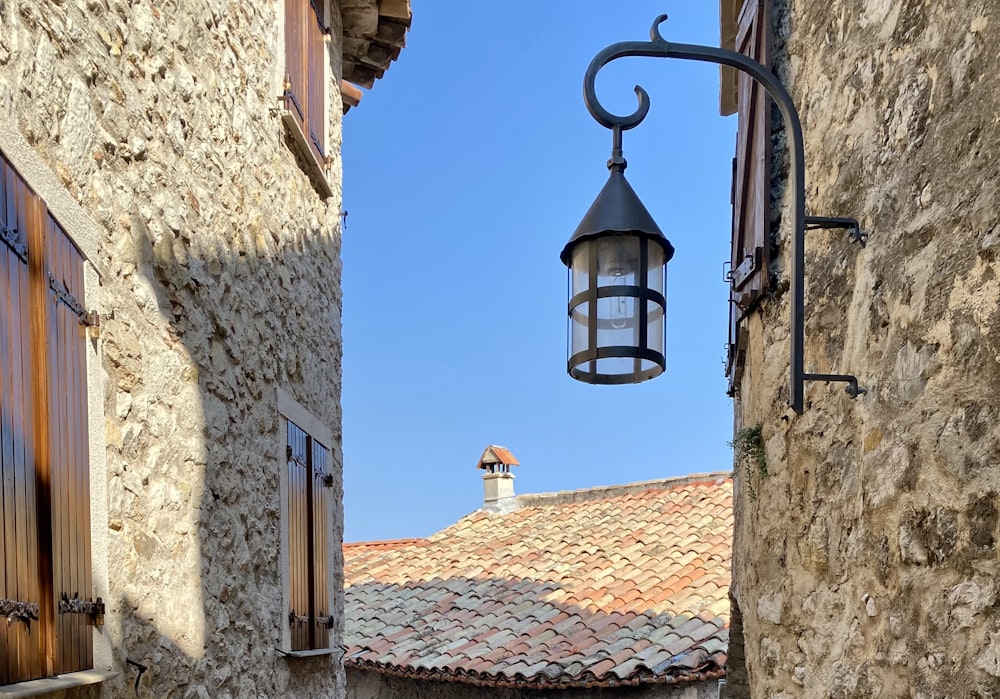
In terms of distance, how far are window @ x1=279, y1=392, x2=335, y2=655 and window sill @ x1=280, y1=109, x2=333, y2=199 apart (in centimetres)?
136

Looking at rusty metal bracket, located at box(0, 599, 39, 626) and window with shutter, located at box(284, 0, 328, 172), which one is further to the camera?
window with shutter, located at box(284, 0, 328, 172)

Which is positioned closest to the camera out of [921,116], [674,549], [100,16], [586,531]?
[921,116]

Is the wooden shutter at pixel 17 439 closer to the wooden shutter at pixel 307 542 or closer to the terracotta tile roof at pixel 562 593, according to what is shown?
the wooden shutter at pixel 307 542

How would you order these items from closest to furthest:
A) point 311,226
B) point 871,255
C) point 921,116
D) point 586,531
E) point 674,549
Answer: point 921,116
point 871,255
point 311,226
point 674,549
point 586,531

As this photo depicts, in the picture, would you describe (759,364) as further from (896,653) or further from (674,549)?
(674,549)

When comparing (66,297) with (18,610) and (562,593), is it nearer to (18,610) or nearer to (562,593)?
(18,610)

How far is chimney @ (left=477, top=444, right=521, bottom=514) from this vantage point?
13.1m

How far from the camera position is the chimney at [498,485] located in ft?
43.1

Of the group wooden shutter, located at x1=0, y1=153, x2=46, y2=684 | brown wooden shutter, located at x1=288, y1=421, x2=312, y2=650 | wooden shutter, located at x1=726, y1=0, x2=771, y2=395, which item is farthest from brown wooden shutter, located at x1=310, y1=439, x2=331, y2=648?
wooden shutter, located at x1=0, y1=153, x2=46, y2=684

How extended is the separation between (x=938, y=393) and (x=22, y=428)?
2134mm

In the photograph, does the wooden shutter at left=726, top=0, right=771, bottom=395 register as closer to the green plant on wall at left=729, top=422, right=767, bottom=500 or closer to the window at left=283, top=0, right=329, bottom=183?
the green plant on wall at left=729, top=422, right=767, bottom=500

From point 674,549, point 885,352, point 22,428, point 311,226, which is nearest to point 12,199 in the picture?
point 22,428

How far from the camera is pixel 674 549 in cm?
969

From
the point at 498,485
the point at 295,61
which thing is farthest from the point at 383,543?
the point at 295,61
